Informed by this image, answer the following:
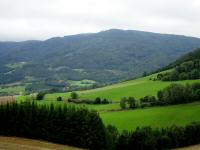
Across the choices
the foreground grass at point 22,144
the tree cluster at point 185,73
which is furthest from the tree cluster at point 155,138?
the tree cluster at point 185,73

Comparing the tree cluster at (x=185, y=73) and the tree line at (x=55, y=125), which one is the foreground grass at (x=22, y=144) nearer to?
the tree line at (x=55, y=125)

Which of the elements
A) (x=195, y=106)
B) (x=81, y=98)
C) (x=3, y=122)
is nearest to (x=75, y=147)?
(x=3, y=122)

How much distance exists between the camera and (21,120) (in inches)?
2292

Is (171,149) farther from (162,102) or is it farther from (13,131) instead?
(162,102)

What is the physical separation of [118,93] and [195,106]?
46235 millimetres

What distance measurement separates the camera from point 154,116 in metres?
108

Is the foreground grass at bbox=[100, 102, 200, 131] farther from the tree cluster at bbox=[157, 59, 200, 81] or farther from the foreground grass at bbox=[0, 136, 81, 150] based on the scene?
the tree cluster at bbox=[157, 59, 200, 81]

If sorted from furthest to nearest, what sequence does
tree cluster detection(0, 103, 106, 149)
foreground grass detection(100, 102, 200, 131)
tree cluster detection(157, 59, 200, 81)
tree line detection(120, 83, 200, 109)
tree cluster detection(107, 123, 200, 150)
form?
tree cluster detection(157, 59, 200, 81)
tree line detection(120, 83, 200, 109)
foreground grass detection(100, 102, 200, 131)
tree cluster detection(107, 123, 200, 150)
tree cluster detection(0, 103, 106, 149)

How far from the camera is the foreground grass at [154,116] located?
99.9 m

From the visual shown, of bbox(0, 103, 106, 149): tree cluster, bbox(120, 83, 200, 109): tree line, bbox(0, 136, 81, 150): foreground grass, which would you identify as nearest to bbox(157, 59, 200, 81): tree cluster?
bbox(120, 83, 200, 109): tree line

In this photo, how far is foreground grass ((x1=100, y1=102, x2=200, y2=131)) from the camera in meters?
99.9

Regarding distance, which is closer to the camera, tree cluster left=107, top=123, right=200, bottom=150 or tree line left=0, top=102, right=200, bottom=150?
tree line left=0, top=102, right=200, bottom=150

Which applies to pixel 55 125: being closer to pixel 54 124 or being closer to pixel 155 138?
pixel 54 124

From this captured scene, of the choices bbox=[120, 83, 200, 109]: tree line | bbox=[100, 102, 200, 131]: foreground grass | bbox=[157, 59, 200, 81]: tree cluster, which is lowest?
bbox=[100, 102, 200, 131]: foreground grass
